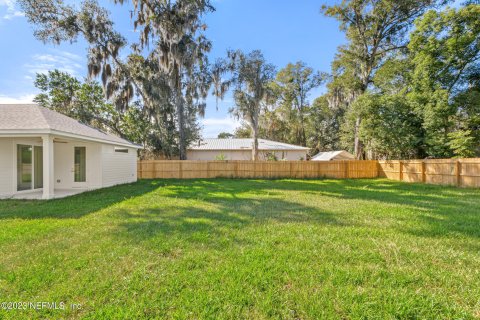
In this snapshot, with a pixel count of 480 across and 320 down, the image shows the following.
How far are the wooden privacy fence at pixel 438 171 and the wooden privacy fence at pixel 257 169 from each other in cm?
183

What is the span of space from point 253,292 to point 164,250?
5.01ft

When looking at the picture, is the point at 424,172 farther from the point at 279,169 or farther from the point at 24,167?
the point at 24,167

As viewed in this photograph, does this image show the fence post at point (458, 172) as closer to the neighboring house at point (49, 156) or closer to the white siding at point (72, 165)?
the neighboring house at point (49, 156)

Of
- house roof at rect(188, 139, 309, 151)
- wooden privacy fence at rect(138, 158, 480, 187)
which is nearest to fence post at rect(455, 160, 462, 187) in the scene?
wooden privacy fence at rect(138, 158, 480, 187)

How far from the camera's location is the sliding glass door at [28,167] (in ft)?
25.1

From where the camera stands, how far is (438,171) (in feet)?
37.9

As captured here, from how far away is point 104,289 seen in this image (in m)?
2.21

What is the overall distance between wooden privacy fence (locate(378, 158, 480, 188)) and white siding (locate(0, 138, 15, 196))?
18.4 m

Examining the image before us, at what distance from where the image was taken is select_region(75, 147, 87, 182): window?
939 centimetres

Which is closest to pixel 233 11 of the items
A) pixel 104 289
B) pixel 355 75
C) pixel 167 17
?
pixel 167 17

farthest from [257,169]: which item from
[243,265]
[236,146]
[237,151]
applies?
[243,265]

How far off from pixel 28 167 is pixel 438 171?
18.4m

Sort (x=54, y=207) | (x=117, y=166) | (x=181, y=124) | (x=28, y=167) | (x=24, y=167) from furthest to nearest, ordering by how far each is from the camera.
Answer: (x=181, y=124) < (x=117, y=166) < (x=28, y=167) < (x=24, y=167) < (x=54, y=207)

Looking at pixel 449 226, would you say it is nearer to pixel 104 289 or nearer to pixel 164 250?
pixel 164 250
